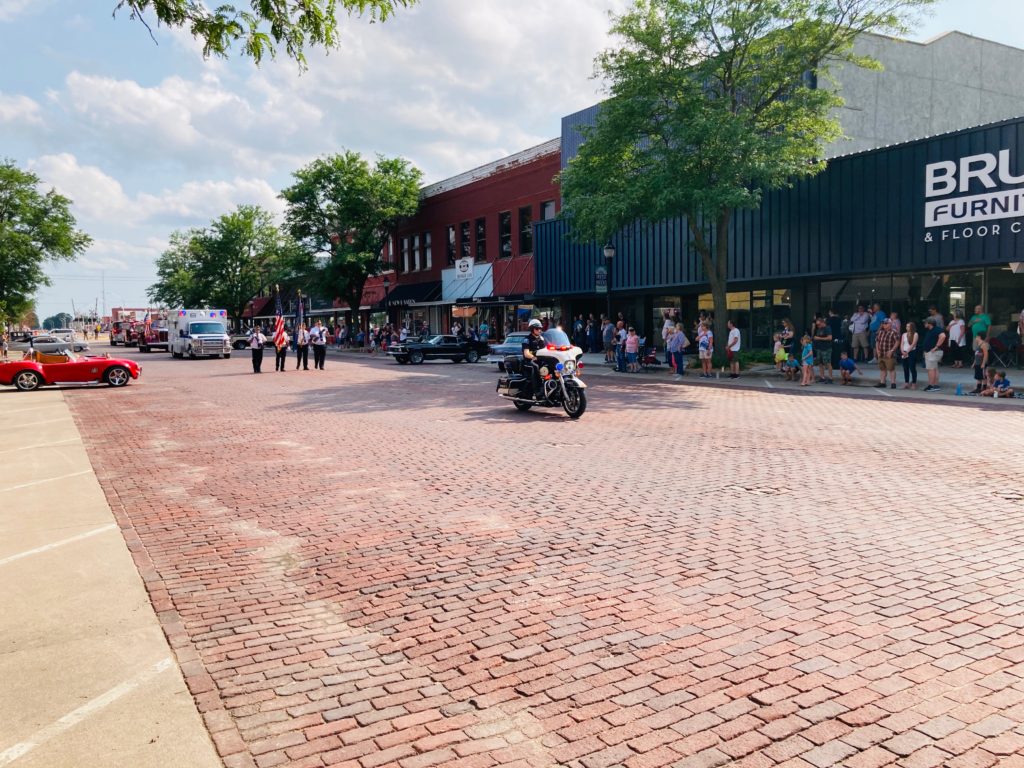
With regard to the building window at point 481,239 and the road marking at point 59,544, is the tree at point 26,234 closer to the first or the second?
the building window at point 481,239

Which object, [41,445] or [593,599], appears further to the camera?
[41,445]

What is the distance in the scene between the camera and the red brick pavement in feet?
11.0

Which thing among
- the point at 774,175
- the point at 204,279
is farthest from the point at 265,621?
the point at 204,279

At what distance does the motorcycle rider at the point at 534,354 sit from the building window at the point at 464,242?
107 ft

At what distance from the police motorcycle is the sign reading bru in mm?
14007

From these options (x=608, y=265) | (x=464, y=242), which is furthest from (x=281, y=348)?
(x=464, y=242)

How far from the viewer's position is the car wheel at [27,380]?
888 inches

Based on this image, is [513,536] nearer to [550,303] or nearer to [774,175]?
[774,175]

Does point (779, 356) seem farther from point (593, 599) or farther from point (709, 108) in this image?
point (593, 599)

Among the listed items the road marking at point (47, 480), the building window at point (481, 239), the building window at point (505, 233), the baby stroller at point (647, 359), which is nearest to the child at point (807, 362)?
the baby stroller at point (647, 359)

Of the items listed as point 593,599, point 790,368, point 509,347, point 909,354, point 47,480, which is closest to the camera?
point 593,599

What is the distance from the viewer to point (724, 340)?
25.0 metres

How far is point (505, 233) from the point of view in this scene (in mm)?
43594

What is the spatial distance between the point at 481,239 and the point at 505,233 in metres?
2.48
